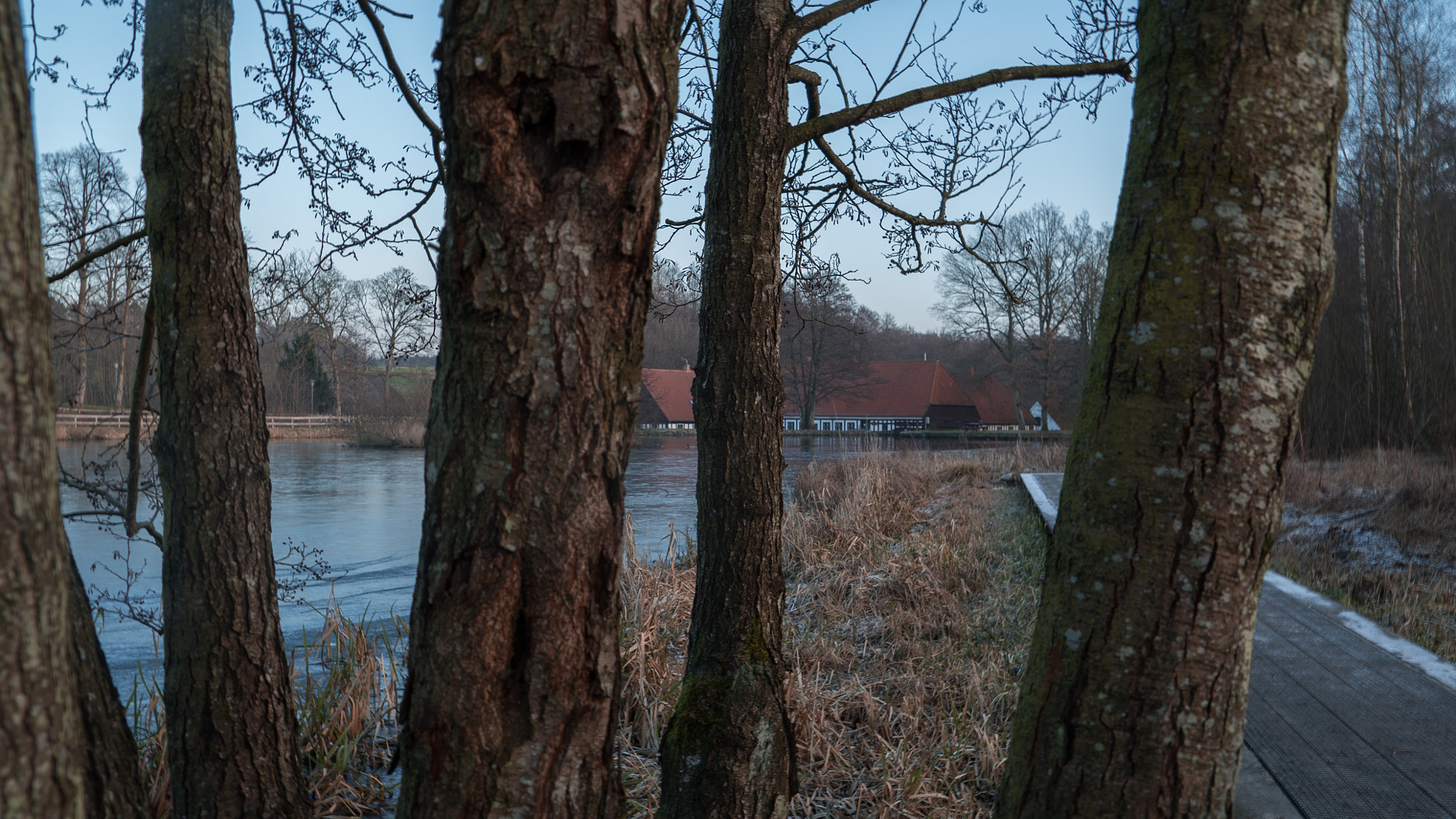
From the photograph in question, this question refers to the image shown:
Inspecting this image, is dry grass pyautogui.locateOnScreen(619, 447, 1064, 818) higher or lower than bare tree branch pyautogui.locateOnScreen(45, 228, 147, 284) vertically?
lower

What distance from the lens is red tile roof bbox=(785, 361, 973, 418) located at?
45.2 m

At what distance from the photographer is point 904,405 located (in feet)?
150

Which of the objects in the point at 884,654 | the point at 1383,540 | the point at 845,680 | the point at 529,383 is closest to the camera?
the point at 529,383

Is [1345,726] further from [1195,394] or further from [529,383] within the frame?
[529,383]

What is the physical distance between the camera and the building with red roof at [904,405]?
44.9m

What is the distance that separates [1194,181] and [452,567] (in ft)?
4.41

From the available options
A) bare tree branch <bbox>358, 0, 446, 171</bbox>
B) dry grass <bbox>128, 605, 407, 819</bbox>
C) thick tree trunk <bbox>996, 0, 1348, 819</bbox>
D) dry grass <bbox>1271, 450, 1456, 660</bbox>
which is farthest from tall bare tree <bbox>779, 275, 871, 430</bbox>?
thick tree trunk <bbox>996, 0, 1348, 819</bbox>

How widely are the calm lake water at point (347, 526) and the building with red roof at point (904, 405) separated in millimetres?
20490

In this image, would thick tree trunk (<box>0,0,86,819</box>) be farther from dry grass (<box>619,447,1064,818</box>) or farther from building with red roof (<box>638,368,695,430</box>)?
building with red roof (<box>638,368,695,430</box>)

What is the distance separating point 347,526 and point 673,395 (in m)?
32.5

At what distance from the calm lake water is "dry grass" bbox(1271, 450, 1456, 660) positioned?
14.3ft

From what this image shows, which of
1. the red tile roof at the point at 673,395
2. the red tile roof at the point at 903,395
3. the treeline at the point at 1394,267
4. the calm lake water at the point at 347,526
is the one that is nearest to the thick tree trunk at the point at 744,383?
the calm lake water at the point at 347,526

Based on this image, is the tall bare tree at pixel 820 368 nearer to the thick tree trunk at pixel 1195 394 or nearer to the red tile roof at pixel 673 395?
the red tile roof at pixel 673 395

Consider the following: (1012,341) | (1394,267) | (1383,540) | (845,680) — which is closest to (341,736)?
(845,680)
